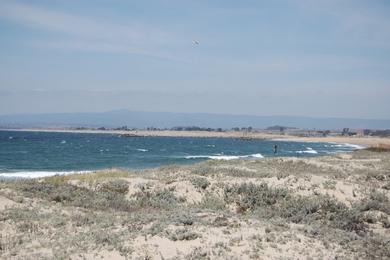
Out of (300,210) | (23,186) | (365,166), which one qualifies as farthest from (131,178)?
(365,166)

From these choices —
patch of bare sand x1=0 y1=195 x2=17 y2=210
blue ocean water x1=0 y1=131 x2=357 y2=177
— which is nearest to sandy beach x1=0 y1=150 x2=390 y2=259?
patch of bare sand x1=0 y1=195 x2=17 y2=210

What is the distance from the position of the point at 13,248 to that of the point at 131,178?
11220mm

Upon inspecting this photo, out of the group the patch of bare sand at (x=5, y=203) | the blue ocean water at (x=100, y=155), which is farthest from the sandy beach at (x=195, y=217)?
the blue ocean water at (x=100, y=155)

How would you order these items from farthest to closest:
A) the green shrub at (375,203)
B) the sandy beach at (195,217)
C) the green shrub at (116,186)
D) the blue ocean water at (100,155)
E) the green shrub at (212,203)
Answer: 1. the blue ocean water at (100,155)
2. the green shrub at (116,186)
3. the green shrub at (212,203)
4. the green shrub at (375,203)
5. the sandy beach at (195,217)

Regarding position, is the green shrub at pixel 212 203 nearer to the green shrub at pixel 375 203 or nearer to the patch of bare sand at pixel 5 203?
the green shrub at pixel 375 203

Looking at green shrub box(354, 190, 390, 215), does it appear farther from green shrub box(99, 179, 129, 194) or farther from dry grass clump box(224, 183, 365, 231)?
green shrub box(99, 179, 129, 194)

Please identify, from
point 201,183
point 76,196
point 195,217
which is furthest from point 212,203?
point 76,196

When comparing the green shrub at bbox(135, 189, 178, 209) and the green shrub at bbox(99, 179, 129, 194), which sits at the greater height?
the green shrub at bbox(99, 179, 129, 194)

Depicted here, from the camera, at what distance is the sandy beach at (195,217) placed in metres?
12.5

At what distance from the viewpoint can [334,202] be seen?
61.7 ft

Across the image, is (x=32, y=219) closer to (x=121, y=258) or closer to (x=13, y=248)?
(x=13, y=248)

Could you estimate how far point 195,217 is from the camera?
14.9 m

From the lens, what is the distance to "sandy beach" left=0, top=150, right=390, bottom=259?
1252 centimetres

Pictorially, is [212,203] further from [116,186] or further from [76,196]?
[76,196]
